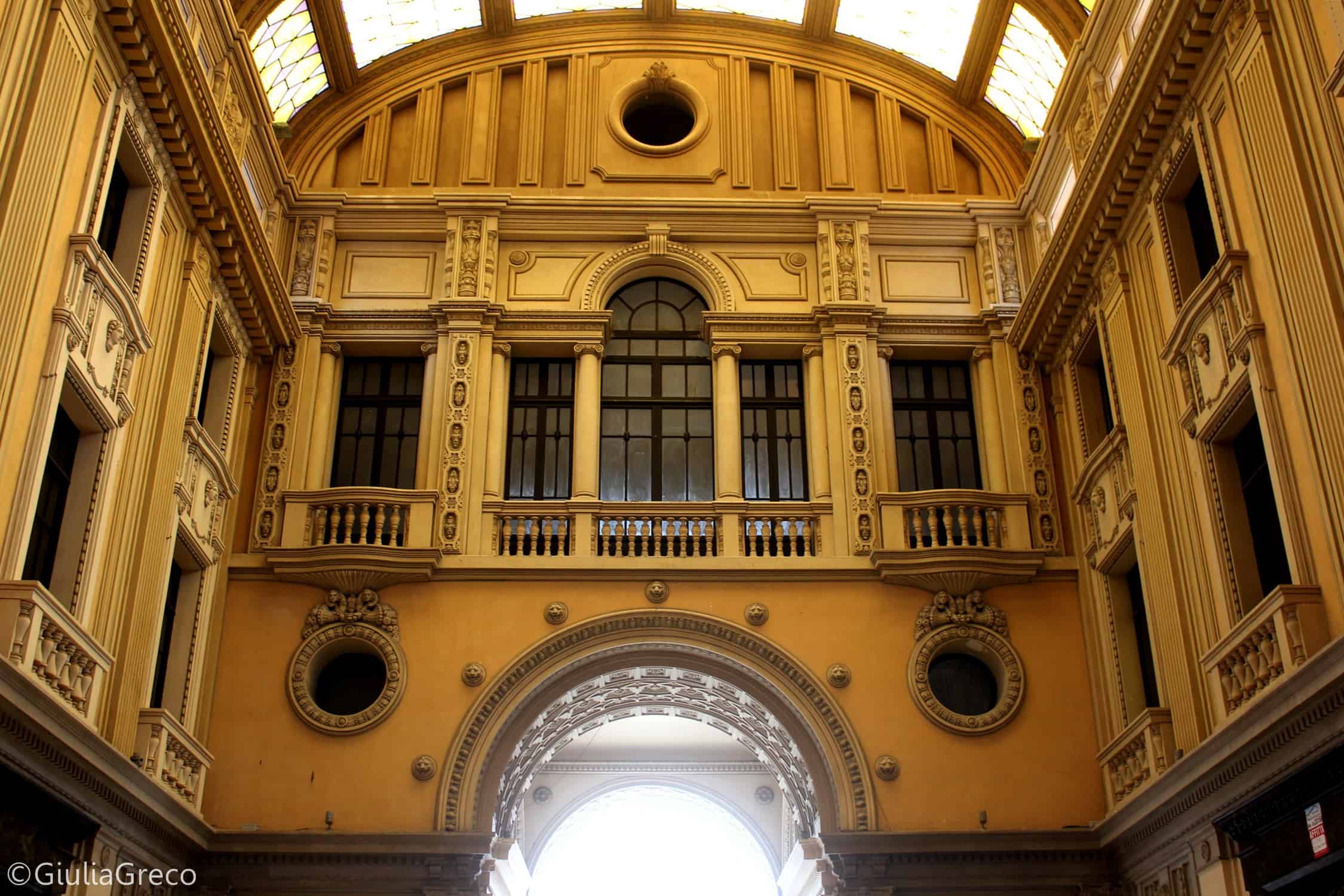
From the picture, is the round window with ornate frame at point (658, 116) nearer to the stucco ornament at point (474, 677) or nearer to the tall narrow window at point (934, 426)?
the tall narrow window at point (934, 426)

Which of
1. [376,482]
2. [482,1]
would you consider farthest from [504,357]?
[482,1]

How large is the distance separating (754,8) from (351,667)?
11.0 meters

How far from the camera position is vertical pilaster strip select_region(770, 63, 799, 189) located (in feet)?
61.8

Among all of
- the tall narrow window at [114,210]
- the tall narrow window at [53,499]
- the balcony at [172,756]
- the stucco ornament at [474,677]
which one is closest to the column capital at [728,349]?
the stucco ornament at [474,677]

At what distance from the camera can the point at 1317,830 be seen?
378 inches

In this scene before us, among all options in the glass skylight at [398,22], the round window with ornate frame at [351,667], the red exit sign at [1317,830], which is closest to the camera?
the red exit sign at [1317,830]

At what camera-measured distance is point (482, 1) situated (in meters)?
19.4

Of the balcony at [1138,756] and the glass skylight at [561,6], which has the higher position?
the glass skylight at [561,6]

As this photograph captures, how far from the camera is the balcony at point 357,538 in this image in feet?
50.9

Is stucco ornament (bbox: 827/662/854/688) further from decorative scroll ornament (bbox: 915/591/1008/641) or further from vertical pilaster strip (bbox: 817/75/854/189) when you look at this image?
vertical pilaster strip (bbox: 817/75/854/189)

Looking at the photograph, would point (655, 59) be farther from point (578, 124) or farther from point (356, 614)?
point (356, 614)

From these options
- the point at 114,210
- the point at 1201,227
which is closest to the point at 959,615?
the point at 1201,227

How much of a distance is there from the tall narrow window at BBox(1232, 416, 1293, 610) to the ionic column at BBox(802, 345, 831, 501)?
5.42m

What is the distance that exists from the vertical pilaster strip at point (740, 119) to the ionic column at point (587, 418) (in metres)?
3.39
